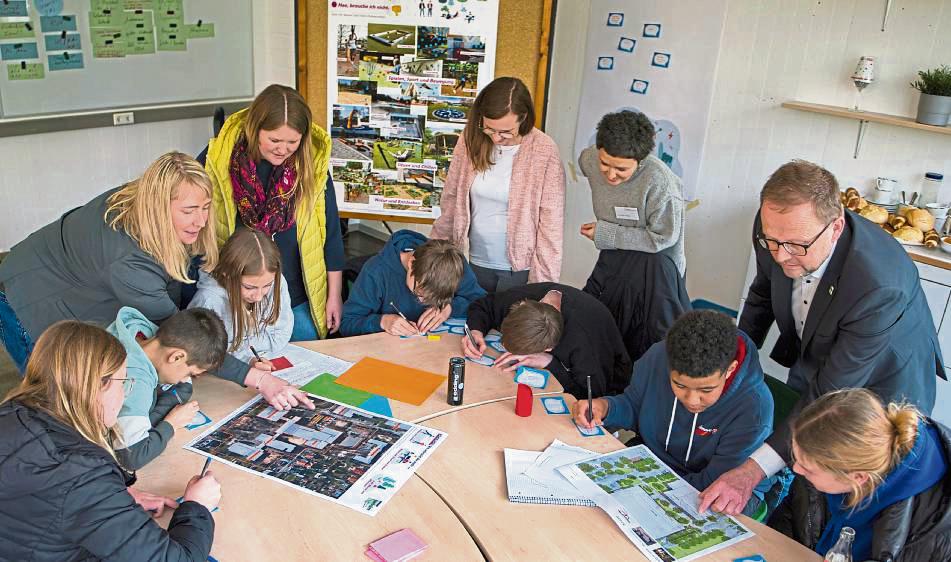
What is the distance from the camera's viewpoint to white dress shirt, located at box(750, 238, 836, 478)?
228 cm

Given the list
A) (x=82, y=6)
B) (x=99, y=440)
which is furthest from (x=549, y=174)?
(x=82, y=6)

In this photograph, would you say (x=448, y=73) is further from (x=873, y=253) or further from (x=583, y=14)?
(x=873, y=253)

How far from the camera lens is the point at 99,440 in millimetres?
1801

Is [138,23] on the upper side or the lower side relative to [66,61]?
upper

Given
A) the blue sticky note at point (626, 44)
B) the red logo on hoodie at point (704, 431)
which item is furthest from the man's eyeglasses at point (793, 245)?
the blue sticky note at point (626, 44)

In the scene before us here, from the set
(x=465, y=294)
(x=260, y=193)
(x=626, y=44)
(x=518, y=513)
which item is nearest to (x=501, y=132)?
(x=465, y=294)

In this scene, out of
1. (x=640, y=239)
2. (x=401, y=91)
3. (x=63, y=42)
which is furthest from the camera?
(x=63, y=42)

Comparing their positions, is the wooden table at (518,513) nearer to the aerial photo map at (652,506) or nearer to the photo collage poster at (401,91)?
the aerial photo map at (652,506)

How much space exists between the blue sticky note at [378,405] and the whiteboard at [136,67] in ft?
10.1

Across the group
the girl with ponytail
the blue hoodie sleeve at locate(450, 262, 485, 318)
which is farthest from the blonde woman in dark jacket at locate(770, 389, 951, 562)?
the blue hoodie sleeve at locate(450, 262, 485, 318)

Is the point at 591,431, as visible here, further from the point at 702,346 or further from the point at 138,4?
the point at 138,4

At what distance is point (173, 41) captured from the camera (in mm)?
5074

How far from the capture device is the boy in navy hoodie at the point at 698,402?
2242 mm

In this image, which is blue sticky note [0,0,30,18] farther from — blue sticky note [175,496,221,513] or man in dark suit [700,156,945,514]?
man in dark suit [700,156,945,514]
